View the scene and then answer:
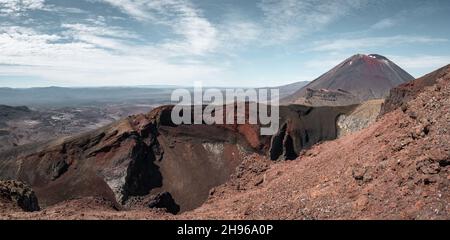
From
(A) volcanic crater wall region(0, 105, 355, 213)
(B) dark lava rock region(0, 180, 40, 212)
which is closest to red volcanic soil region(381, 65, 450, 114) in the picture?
(A) volcanic crater wall region(0, 105, 355, 213)

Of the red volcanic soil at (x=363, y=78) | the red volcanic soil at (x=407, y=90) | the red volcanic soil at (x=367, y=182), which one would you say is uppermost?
the red volcanic soil at (x=363, y=78)

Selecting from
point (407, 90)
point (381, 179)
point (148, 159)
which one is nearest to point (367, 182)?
point (381, 179)

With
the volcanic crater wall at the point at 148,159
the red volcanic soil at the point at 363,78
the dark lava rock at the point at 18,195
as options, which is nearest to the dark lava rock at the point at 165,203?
the volcanic crater wall at the point at 148,159

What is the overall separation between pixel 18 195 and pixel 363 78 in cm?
11338

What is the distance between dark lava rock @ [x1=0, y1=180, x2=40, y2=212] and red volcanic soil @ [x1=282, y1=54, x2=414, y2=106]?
3351 inches

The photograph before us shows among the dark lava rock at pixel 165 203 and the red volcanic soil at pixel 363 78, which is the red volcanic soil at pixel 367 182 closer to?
the dark lava rock at pixel 165 203

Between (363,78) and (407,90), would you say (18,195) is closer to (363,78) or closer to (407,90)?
(407,90)

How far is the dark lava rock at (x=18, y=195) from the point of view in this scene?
19.1 meters

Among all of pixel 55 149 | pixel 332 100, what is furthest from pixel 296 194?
pixel 332 100

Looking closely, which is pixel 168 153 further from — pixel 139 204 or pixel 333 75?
pixel 333 75

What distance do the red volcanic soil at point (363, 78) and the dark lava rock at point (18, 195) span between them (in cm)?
8513

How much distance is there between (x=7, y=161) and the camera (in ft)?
111

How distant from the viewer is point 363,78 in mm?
120750
